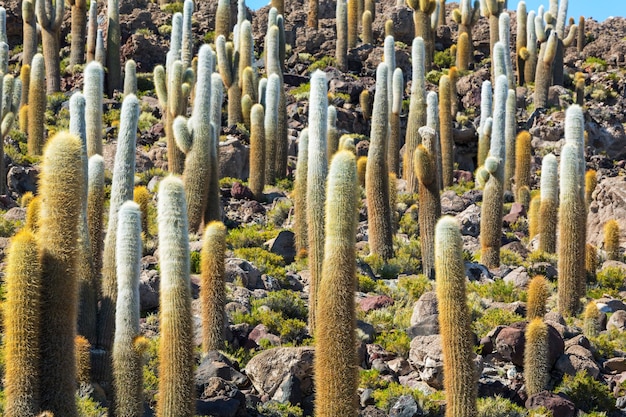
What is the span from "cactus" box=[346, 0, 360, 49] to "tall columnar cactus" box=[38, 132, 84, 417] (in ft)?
77.8

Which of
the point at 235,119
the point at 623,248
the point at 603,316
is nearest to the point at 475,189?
the point at 623,248

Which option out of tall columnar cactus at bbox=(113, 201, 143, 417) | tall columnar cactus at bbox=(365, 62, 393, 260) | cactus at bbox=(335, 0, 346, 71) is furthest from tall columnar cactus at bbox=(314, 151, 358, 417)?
Result: cactus at bbox=(335, 0, 346, 71)

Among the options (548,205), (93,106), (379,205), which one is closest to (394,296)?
(379,205)

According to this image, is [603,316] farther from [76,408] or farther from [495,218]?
[76,408]

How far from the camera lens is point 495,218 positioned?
16.5 metres

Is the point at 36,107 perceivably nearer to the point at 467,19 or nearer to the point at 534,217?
the point at 534,217

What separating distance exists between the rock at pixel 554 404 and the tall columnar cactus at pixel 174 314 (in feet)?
13.5

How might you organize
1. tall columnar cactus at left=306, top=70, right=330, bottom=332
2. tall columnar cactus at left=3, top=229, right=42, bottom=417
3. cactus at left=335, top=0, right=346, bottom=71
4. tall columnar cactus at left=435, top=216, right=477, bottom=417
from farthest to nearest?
cactus at left=335, top=0, right=346, bottom=71 → tall columnar cactus at left=306, top=70, right=330, bottom=332 → tall columnar cactus at left=435, top=216, right=477, bottom=417 → tall columnar cactus at left=3, top=229, right=42, bottom=417

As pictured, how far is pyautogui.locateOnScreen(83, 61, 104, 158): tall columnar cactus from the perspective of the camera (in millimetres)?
13742

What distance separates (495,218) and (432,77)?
44.3ft

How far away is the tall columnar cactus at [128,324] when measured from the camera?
9312 mm

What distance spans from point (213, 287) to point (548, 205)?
24.1 feet

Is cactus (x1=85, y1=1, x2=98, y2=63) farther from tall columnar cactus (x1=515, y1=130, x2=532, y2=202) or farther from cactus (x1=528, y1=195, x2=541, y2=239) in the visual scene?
cactus (x1=528, y1=195, x2=541, y2=239)

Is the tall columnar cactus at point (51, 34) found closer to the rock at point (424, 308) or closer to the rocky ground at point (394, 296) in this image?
the rocky ground at point (394, 296)
